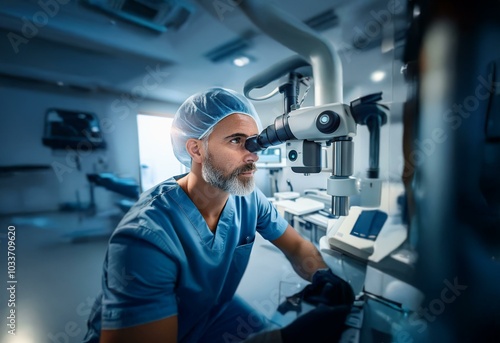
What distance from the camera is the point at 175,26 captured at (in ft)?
1.67

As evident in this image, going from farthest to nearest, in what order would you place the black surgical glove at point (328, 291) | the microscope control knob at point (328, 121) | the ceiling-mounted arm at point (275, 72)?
the black surgical glove at point (328, 291)
the ceiling-mounted arm at point (275, 72)
the microscope control knob at point (328, 121)

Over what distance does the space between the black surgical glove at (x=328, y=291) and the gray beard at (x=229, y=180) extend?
0.44 metres

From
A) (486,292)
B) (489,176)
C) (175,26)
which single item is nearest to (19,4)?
(175,26)

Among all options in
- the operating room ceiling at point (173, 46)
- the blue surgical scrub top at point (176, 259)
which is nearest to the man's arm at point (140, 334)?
the blue surgical scrub top at point (176, 259)

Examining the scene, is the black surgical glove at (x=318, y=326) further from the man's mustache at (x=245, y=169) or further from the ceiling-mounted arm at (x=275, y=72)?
the ceiling-mounted arm at (x=275, y=72)

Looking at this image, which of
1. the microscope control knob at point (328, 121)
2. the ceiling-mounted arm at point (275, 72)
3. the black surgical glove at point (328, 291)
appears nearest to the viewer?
the microscope control knob at point (328, 121)

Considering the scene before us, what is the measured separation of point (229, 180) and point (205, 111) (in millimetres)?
238

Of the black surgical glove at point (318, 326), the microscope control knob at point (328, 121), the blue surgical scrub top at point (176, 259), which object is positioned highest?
the microscope control knob at point (328, 121)

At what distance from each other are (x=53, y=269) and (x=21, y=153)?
34 centimetres

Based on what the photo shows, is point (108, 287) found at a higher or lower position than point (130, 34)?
lower

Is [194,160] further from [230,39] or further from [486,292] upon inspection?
[486,292]

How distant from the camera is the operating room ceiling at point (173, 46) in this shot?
46cm

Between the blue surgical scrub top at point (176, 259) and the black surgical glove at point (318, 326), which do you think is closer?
the blue surgical scrub top at point (176, 259)

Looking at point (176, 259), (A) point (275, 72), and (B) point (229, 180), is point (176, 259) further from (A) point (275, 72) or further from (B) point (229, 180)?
(A) point (275, 72)
